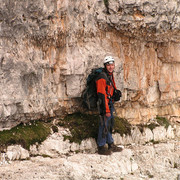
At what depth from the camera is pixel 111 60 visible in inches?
420

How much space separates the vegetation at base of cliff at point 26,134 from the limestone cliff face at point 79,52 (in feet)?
0.87

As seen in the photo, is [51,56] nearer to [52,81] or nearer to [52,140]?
[52,81]

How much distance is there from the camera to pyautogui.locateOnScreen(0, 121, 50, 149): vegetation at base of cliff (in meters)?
9.70

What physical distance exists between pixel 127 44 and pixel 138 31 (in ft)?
2.34

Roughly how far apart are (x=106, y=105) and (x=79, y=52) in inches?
88.4

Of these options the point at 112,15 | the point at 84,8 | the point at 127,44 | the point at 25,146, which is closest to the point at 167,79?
the point at 127,44

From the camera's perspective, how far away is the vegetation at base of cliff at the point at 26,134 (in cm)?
970

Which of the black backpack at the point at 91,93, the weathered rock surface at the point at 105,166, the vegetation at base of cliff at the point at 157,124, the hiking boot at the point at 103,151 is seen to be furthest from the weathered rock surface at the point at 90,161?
the black backpack at the point at 91,93

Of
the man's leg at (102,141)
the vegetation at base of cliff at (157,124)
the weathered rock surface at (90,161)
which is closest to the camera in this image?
the weathered rock surface at (90,161)

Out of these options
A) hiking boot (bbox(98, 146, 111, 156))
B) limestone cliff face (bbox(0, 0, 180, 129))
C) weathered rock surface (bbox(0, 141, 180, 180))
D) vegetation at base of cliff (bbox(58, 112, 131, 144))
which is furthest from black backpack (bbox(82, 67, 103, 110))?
weathered rock surface (bbox(0, 141, 180, 180))

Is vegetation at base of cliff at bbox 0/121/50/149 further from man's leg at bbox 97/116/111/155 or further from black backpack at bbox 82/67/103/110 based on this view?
man's leg at bbox 97/116/111/155

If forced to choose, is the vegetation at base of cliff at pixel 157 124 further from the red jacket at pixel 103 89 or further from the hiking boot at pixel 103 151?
the red jacket at pixel 103 89

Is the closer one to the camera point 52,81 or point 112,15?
point 52,81

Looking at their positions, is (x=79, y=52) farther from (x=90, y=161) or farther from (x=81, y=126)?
(x=90, y=161)
